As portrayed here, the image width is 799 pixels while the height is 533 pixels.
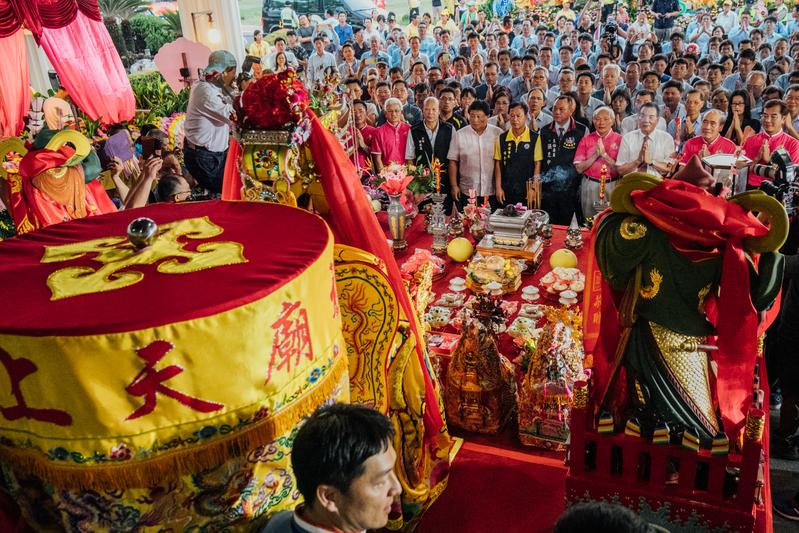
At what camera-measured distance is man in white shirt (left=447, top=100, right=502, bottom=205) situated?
17.3 ft

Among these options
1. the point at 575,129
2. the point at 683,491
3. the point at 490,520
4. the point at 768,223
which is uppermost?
the point at 768,223

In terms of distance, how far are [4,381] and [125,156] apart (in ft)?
20.5

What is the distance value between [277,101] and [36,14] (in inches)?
338

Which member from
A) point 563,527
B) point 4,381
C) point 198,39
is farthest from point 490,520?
point 198,39

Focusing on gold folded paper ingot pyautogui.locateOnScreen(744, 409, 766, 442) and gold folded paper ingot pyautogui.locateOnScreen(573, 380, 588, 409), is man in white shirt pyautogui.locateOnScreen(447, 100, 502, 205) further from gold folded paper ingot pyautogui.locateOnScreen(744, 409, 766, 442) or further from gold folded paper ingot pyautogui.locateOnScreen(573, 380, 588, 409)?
gold folded paper ingot pyautogui.locateOnScreen(744, 409, 766, 442)

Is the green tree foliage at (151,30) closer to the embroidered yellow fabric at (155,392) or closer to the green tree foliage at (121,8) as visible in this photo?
the green tree foliage at (121,8)

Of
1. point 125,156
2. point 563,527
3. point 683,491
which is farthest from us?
point 125,156

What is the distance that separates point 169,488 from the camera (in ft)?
4.24

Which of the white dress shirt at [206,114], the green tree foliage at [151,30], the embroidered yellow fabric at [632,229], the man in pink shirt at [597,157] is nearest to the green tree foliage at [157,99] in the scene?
the green tree foliage at [151,30]

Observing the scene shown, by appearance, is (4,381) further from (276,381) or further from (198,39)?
(198,39)

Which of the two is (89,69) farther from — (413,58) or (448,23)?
(448,23)

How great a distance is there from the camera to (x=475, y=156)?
5.34 m

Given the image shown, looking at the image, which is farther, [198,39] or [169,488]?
[198,39]

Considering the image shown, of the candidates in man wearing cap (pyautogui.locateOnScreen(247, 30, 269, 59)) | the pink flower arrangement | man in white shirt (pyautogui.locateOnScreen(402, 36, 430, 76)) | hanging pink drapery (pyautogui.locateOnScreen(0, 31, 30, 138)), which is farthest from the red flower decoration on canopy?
man wearing cap (pyautogui.locateOnScreen(247, 30, 269, 59))
